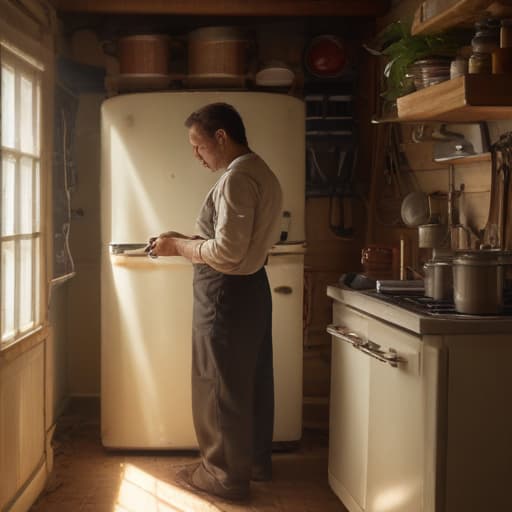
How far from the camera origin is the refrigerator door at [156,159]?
11.0 ft

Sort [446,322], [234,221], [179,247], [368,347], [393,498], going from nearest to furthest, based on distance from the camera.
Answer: [446,322], [393,498], [368,347], [234,221], [179,247]

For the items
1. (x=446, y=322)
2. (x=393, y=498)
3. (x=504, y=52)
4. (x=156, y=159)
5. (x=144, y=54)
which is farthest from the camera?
(x=144, y=54)

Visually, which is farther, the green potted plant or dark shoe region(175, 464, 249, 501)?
dark shoe region(175, 464, 249, 501)

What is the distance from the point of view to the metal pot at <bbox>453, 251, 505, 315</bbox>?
2.00m

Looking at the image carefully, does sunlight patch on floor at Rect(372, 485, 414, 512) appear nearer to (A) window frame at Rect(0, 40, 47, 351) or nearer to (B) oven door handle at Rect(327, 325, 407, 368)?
(B) oven door handle at Rect(327, 325, 407, 368)

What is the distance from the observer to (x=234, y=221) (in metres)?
2.66

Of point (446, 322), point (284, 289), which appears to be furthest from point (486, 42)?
point (284, 289)

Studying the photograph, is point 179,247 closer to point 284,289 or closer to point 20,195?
point 20,195

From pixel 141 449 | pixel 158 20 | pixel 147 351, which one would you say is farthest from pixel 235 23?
pixel 141 449

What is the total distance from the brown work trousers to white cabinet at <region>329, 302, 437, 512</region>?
296 mm

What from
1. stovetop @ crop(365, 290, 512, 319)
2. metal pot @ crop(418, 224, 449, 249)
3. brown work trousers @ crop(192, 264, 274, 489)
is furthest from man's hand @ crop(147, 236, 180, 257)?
metal pot @ crop(418, 224, 449, 249)

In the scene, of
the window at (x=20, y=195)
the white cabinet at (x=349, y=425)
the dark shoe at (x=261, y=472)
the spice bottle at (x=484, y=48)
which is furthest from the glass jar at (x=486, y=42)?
the dark shoe at (x=261, y=472)

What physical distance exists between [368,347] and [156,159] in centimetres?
146

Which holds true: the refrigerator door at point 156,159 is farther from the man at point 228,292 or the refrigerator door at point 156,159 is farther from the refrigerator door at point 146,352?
the man at point 228,292
